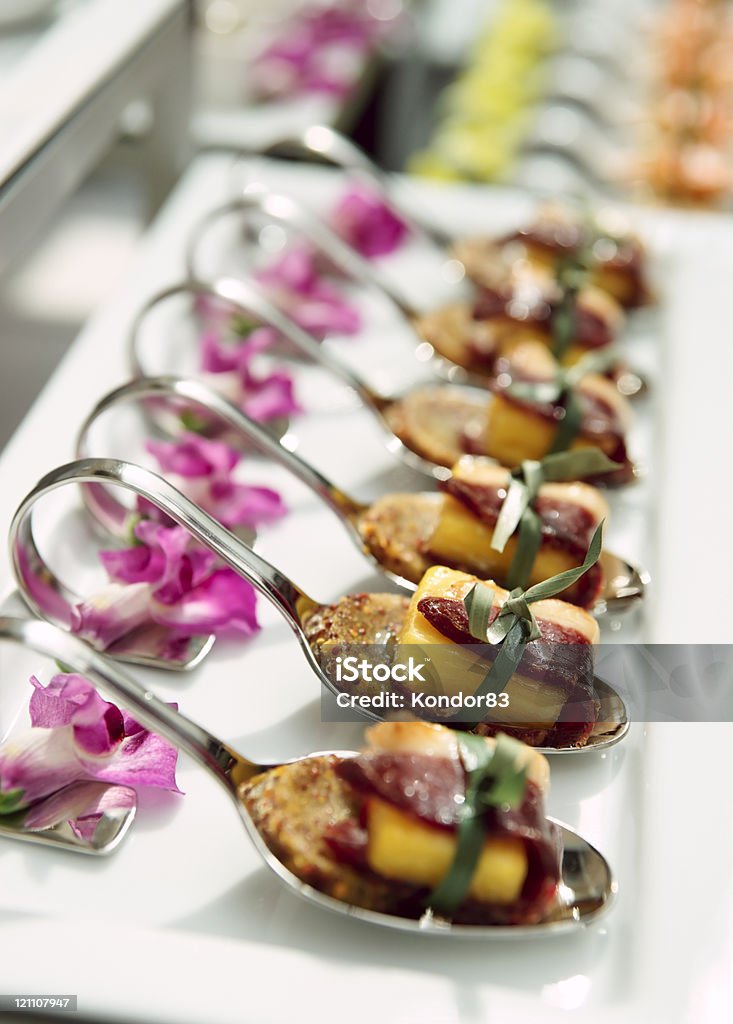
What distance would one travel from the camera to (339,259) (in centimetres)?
147

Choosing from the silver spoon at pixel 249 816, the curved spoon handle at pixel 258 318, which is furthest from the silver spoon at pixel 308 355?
the silver spoon at pixel 249 816

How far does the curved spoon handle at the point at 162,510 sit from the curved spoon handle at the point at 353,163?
32.0 inches

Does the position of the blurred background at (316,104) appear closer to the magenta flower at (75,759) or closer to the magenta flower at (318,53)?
the magenta flower at (318,53)

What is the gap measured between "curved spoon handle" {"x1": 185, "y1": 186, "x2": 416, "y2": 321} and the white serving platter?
0.26 metres

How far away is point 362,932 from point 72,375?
2.24ft

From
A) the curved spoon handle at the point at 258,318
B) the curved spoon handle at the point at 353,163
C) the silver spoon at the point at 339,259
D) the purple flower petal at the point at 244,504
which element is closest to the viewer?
the purple flower petal at the point at 244,504

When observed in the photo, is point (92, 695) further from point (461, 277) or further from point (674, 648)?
point (461, 277)

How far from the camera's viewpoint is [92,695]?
31.6 inches

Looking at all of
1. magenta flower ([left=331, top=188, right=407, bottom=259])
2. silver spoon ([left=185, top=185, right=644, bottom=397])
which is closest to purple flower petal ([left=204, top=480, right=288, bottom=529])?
silver spoon ([left=185, top=185, right=644, bottom=397])

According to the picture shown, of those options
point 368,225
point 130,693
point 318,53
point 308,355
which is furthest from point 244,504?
point 318,53

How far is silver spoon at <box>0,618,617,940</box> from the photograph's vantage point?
707 millimetres

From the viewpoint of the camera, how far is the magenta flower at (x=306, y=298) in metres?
1.42

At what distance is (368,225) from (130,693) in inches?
40.2

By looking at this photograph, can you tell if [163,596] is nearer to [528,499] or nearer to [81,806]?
[81,806]
